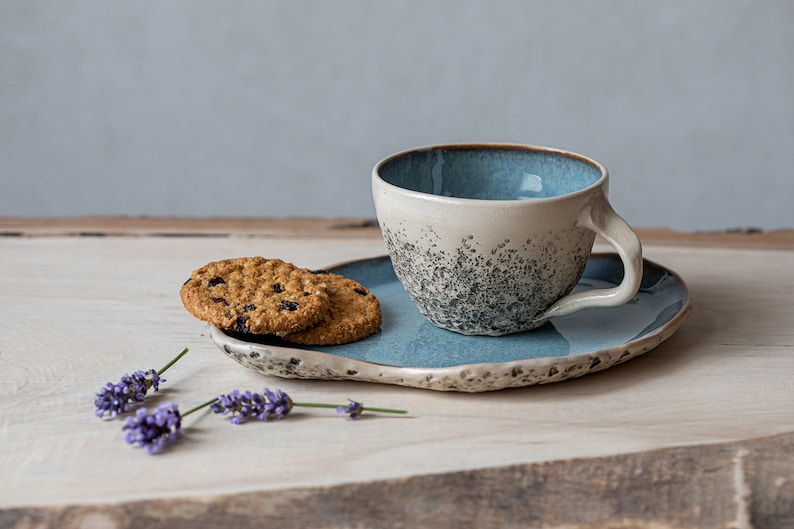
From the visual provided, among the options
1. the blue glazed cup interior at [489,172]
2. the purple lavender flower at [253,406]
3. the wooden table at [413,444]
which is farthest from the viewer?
the blue glazed cup interior at [489,172]

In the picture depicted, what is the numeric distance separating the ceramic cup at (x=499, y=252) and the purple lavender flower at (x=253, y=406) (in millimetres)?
198

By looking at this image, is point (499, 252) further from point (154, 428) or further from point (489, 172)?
point (154, 428)

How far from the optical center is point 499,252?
812mm

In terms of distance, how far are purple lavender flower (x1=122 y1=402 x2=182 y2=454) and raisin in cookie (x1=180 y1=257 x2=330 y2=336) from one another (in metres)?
0.11

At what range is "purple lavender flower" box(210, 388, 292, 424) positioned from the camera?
29.4 inches

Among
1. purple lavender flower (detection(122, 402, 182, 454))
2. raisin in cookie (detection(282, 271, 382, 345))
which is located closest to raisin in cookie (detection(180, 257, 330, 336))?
raisin in cookie (detection(282, 271, 382, 345))

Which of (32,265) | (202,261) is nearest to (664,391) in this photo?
(202,261)

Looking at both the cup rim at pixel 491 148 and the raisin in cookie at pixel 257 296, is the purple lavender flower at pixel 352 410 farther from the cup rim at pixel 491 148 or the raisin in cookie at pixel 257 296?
the cup rim at pixel 491 148

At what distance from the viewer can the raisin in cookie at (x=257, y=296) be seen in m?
0.81

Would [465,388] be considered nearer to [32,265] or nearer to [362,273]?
[362,273]

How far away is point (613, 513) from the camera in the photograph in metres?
0.65

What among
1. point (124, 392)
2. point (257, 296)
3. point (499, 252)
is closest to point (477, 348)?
point (499, 252)

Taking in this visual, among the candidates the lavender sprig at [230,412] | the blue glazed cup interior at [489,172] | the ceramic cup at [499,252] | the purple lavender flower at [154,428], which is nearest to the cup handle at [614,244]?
the ceramic cup at [499,252]

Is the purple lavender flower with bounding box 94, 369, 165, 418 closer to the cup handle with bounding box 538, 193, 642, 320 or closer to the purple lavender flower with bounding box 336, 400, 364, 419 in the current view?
the purple lavender flower with bounding box 336, 400, 364, 419
